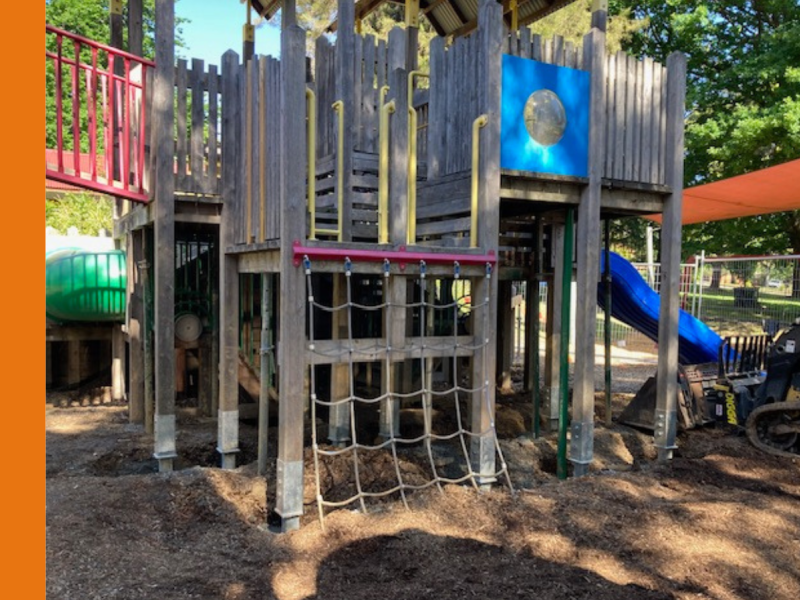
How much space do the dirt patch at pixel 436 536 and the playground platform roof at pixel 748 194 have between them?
546cm

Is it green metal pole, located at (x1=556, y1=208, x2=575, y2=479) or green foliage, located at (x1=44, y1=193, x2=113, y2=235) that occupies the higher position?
green foliage, located at (x1=44, y1=193, x2=113, y2=235)

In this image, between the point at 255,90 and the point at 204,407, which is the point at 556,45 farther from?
the point at 204,407

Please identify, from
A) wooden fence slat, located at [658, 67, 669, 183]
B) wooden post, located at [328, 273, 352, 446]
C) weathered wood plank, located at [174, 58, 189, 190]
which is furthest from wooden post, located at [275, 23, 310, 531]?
wooden fence slat, located at [658, 67, 669, 183]

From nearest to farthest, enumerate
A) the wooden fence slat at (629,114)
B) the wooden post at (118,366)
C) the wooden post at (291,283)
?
1. the wooden post at (291,283)
2. the wooden fence slat at (629,114)
3. the wooden post at (118,366)

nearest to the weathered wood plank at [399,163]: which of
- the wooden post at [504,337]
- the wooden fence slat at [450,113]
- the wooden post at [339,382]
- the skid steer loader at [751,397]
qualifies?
the wooden fence slat at [450,113]

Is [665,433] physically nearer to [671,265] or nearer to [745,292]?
[671,265]

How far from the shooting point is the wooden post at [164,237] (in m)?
6.36

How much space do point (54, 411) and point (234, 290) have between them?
4.31 metres

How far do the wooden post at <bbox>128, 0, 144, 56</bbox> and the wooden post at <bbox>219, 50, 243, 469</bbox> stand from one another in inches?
52.1

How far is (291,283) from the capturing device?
470cm

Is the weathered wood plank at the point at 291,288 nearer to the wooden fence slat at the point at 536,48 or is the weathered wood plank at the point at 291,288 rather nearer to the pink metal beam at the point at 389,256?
the pink metal beam at the point at 389,256

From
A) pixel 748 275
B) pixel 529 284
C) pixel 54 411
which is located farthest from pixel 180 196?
pixel 748 275

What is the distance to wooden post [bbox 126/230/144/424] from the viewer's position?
8367mm

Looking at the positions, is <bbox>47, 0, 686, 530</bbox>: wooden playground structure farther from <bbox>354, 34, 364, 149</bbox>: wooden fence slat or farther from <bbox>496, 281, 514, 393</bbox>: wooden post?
<bbox>496, 281, 514, 393</bbox>: wooden post
